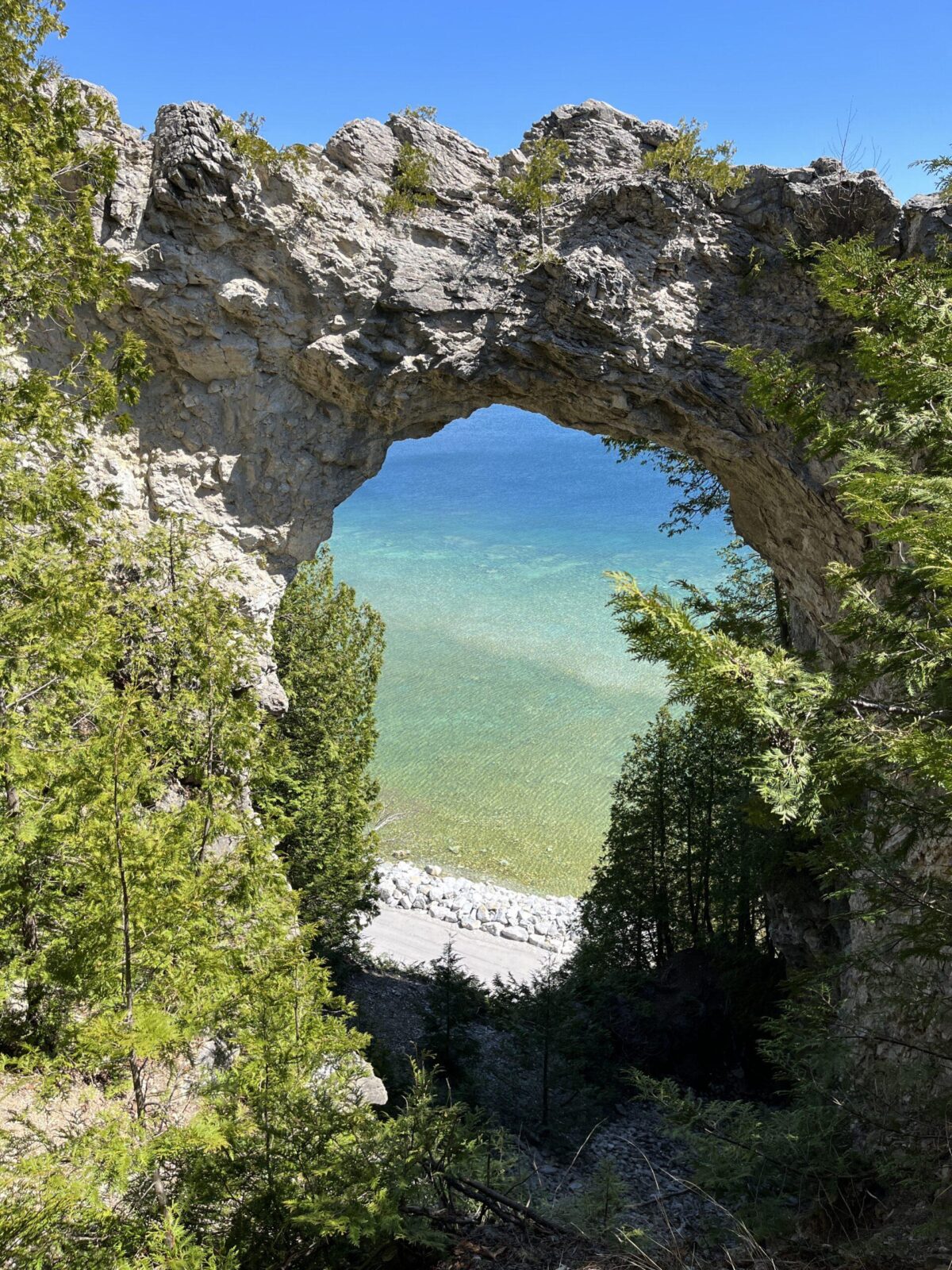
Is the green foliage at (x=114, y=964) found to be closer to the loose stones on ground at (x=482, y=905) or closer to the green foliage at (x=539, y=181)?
the green foliage at (x=539, y=181)

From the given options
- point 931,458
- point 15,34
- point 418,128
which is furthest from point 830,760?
point 418,128

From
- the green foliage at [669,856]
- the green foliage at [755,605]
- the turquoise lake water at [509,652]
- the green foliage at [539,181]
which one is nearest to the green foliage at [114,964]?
the green foliage at [539,181]

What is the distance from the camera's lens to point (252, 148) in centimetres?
1091

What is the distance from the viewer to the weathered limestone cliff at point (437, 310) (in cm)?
1148

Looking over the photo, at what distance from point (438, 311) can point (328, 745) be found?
857 centimetres

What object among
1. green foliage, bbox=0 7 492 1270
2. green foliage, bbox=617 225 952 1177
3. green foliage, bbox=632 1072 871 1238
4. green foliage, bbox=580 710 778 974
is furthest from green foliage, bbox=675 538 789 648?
green foliage, bbox=0 7 492 1270

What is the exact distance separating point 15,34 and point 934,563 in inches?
281

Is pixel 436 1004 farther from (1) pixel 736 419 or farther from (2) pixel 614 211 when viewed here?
(2) pixel 614 211

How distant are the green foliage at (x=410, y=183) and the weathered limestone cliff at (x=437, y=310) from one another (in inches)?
5.4

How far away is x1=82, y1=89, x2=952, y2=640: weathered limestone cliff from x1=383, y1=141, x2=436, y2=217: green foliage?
14 centimetres

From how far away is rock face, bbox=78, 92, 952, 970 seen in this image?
1147 cm

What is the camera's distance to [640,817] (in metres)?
18.2

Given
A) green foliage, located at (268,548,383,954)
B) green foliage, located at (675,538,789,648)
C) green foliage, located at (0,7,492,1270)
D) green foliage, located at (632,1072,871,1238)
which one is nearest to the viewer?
green foliage, located at (0,7,492,1270)

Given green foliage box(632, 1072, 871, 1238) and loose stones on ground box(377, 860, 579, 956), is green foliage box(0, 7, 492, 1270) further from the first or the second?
loose stones on ground box(377, 860, 579, 956)
